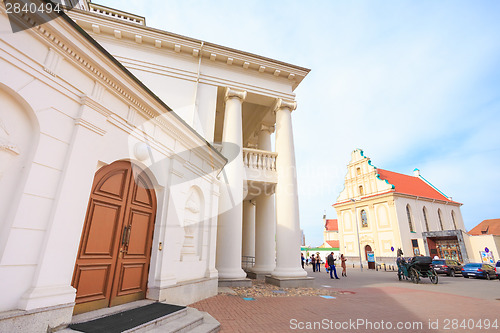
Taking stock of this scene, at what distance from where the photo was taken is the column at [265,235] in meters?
13.2

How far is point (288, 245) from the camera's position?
10.3m

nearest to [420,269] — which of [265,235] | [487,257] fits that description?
[265,235]

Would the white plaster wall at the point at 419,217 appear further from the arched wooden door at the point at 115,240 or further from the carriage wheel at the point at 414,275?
the arched wooden door at the point at 115,240

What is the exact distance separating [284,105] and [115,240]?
10484 mm

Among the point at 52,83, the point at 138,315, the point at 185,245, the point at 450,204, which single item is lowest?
the point at 138,315

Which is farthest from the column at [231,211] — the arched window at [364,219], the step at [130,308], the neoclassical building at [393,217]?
the arched window at [364,219]

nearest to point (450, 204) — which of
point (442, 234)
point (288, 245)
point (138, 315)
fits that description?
point (442, 234)

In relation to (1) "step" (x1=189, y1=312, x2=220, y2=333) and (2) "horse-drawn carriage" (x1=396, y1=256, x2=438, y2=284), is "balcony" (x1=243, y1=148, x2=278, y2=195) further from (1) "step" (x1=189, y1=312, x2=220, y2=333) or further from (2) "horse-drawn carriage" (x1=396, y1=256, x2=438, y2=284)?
(2) "horse-drawn carriage" (x1=396, y1=256, x2=438, y2=284)

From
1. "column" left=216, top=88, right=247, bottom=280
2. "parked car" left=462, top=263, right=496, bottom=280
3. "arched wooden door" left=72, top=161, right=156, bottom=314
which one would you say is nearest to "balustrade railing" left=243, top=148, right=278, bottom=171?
"column" left=216, top=88, right=247, bottom=280

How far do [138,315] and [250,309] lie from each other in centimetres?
310

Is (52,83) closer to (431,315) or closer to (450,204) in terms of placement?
(431,315)

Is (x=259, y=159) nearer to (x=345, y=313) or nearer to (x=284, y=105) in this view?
(x=284, y=105)

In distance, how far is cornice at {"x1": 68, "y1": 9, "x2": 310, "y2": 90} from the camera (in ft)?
35.6

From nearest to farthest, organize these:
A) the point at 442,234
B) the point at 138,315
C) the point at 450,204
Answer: the point at 138,315
the point at 442,234
the point at 450,204
